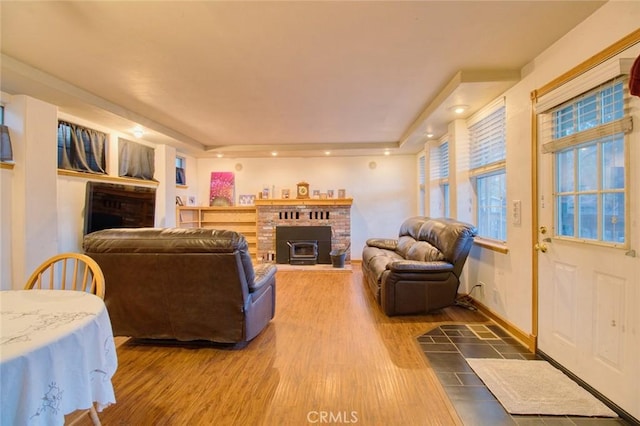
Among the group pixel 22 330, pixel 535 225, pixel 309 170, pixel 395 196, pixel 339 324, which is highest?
pixel 309 170

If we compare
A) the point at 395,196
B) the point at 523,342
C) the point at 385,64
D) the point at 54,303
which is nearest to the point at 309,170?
the point at 395,196

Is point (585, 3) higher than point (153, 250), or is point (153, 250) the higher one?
point (585, 3)

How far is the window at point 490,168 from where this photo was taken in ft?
9.90

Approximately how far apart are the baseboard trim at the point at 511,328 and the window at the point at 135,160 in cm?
520

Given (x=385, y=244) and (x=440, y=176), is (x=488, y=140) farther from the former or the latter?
(x=385, y=244)

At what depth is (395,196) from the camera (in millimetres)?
6281

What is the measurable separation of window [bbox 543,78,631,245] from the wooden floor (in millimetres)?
1481

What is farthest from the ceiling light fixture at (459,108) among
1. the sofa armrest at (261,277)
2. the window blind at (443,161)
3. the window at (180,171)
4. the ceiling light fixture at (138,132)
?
the window at (180,171)

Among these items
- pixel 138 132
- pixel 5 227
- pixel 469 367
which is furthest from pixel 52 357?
pixel 138 132

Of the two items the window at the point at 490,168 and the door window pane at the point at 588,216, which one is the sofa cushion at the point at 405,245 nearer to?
the window at the point at 490,168

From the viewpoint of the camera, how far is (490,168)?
316cm

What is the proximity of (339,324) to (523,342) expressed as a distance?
1.66 metres

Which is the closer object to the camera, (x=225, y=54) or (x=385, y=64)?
(x=225, y=54)

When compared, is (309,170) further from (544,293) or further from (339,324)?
(544,293)
